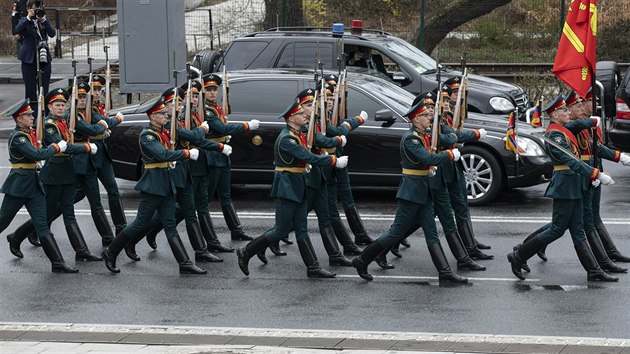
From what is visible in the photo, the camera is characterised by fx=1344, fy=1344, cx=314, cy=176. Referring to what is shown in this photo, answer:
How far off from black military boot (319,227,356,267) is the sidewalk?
2672mm

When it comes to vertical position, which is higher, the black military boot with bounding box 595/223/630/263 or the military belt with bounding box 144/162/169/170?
the military belt with bounding box 144/162/169/170

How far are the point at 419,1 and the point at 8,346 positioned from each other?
733 inches

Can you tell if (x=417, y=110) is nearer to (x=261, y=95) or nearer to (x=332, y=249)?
(x=332, y=249)

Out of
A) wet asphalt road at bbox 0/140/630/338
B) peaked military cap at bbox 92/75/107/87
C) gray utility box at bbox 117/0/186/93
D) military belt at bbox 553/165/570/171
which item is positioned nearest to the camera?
wet asphalt road at bbox 0/140/630/338

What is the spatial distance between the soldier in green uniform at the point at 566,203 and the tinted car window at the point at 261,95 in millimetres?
4491

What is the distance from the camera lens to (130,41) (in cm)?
2267

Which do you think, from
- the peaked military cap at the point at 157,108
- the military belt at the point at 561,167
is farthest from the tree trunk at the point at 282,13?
the military belt at the point at 561,167

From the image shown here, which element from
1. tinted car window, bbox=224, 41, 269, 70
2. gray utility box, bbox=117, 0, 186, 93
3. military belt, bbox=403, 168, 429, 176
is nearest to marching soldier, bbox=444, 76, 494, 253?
military belt, bbox=403, 168, 429, 176

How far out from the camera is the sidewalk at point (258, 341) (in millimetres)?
9047

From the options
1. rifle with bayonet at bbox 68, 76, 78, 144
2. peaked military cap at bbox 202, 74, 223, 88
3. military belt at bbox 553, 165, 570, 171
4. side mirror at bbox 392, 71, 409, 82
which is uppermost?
peaked military cap at bbox 202, 74, 223, 88

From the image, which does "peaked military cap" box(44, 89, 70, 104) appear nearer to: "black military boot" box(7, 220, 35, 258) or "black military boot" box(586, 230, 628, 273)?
"black military boot" box(7, 220, 35, 258)

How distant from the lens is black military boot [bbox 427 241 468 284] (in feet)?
38.2

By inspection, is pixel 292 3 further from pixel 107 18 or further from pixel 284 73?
pixel 284 73

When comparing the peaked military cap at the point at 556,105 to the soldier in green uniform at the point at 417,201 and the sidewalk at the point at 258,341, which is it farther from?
the sidewalk at the point at 258,341
